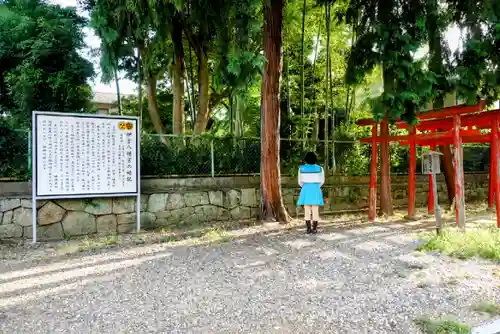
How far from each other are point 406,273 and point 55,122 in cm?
554

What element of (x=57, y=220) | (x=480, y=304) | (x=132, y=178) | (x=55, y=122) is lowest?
(x=480, y=304)

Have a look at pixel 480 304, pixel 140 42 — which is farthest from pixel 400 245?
pixel 140 42

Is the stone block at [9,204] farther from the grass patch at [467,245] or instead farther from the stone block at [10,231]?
the grass patch at [467,245]

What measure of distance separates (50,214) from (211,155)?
10.2 feet

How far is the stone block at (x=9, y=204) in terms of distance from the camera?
6062mm

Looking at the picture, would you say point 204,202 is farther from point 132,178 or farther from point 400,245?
point 400,245

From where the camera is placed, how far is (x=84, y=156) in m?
6.30

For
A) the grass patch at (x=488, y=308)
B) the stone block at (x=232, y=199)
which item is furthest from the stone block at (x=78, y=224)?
the grass patch at (x=488, y=308)

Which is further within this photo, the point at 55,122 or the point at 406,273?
the point at 55,122

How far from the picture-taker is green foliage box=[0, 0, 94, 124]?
8633 mm

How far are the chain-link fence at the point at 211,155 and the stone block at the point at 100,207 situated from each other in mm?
872

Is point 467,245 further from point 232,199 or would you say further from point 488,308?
point 232,199

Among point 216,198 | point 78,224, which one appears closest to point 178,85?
point 216,198

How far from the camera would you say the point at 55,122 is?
6.09 meters
